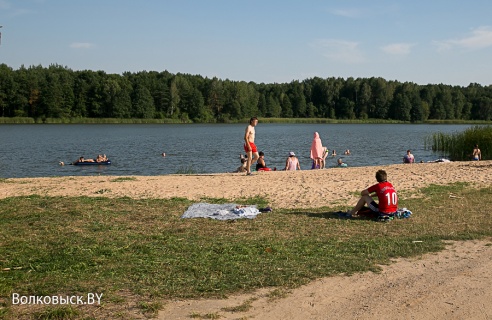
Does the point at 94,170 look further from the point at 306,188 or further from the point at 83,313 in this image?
the point at 83,313

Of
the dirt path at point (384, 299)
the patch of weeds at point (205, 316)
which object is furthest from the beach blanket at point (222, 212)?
the patch of weeds at point (205, 316)

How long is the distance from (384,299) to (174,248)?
2.91 metres

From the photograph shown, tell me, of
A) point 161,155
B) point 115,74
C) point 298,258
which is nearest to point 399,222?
point 298,258

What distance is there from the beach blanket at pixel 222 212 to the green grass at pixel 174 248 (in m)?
0.28

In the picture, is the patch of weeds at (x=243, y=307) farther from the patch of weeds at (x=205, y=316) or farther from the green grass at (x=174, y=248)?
the patch of weeds at (x=205, y=316)

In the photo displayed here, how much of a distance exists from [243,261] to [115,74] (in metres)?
101

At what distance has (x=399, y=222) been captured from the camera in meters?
9.07

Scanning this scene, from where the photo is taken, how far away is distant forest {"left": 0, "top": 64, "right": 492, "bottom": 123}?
86250mm

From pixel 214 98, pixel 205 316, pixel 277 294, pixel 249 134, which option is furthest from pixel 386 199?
pixel 214 98

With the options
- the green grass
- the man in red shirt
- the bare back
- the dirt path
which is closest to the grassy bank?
the bare back

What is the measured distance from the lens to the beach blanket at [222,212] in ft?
30.8

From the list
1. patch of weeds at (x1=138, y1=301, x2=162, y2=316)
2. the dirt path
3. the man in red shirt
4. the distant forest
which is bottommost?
the dirt path

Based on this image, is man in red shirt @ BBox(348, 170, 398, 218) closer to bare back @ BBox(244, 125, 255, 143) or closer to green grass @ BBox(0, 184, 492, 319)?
green grass @ BBox(0, 184, 492, 319)

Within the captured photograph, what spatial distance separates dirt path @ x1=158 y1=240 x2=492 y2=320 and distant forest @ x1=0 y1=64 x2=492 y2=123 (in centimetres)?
8526
